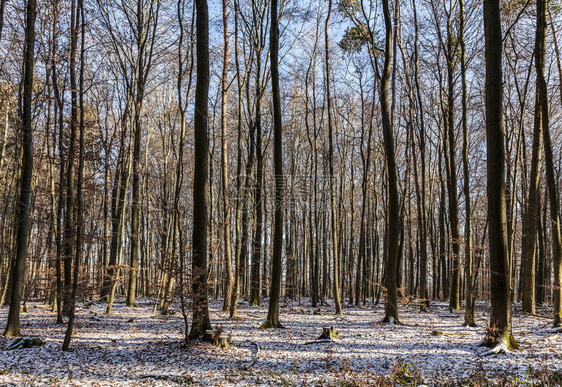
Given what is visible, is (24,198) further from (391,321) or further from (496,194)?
(391,321)

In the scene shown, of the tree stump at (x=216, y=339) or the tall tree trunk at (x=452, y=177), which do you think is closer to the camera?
the tree stump at (x=216, y=339)

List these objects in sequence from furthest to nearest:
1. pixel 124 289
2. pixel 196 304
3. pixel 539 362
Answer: pixel 124 289 < pixel 196 304 < pixel 539 362

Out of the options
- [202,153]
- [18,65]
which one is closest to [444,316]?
[202,153]

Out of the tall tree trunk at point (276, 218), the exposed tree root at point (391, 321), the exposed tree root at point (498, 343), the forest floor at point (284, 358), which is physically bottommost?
the exposed tree root at point (391, 321)

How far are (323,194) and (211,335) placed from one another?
1772 cm

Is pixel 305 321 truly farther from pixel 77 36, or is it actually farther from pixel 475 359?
pixel 77 36

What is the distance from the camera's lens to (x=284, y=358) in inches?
280

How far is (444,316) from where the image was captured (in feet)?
43.9

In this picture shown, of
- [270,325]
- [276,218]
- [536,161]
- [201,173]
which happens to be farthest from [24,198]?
[536,161]

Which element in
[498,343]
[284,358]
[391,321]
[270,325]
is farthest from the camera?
[391,321]

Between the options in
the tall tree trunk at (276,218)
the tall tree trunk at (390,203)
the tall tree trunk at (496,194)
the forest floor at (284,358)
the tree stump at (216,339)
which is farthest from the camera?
the tall tree trunk at (390,203)

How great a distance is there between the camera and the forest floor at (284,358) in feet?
18.6

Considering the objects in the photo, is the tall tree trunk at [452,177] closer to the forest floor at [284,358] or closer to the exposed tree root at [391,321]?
the exposed tree root at [391,321]

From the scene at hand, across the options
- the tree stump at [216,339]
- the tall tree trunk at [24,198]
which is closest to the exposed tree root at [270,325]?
the tree stump at [216,339]
